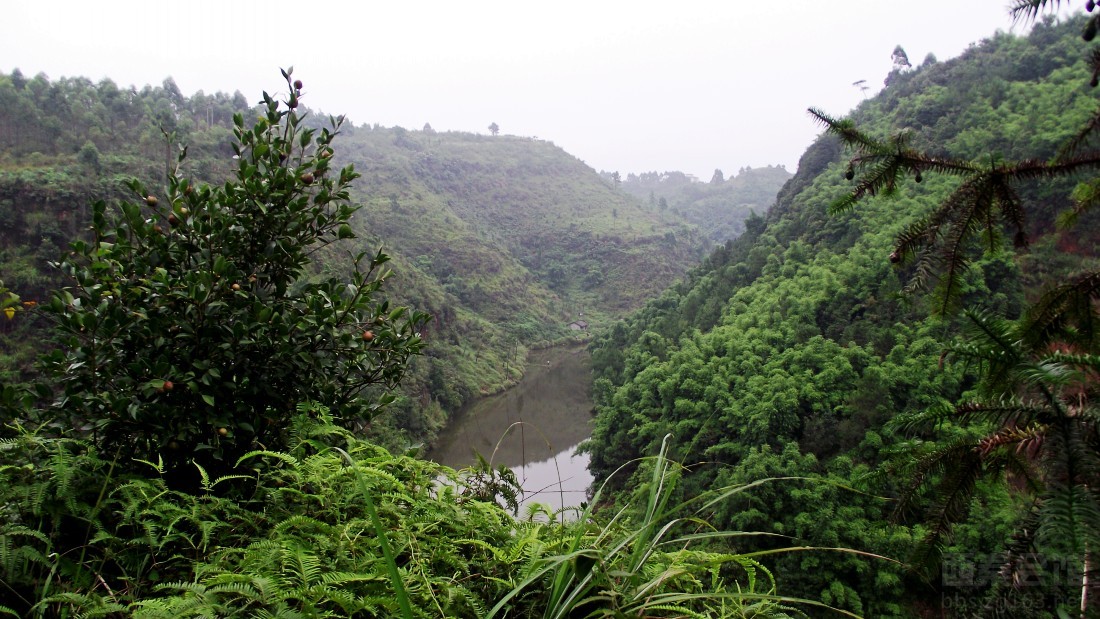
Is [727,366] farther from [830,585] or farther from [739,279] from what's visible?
[739,279]

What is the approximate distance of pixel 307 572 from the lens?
0.96 metres

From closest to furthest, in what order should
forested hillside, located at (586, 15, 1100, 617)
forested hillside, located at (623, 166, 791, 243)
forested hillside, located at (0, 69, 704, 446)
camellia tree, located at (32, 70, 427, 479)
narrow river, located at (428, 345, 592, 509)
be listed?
1. camellia tree, located at (32, 70, 427, 479)
2. forested hillside, located at (586, 15, 1100, 617)
3. forested hillside, located at (0, 69, 704, 446)
4. narrow river, located at (428, 345, 592, 509)
5. forested hillside, located at (623, 166, 791, 243)

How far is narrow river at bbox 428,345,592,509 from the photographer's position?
1831 centimetres

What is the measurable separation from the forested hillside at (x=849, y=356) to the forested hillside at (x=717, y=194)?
4833 cm

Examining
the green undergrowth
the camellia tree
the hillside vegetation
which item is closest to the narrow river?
the camellia tree

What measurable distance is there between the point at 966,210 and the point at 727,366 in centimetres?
1356

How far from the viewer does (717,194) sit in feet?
307

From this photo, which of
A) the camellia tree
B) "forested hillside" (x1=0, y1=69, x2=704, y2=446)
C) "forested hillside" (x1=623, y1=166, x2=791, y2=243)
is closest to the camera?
the camellia tree

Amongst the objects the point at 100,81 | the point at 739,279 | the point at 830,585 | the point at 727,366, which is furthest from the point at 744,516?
the point at 100,81

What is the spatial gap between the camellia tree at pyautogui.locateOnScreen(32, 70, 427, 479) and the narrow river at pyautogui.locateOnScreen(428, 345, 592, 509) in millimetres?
13359

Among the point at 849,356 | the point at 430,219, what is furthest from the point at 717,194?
the point at 849,356

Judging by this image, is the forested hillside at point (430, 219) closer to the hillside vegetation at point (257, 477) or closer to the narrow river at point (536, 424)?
the hillside vegetation at point (257, 477)

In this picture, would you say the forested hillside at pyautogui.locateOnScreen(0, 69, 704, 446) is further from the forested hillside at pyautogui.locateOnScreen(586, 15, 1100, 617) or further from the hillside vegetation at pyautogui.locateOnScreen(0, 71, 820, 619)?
the forested hillside at pyautogui.locateOnScreen(586, 15, 1100, 617)

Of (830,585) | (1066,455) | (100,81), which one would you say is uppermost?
(100,81)
